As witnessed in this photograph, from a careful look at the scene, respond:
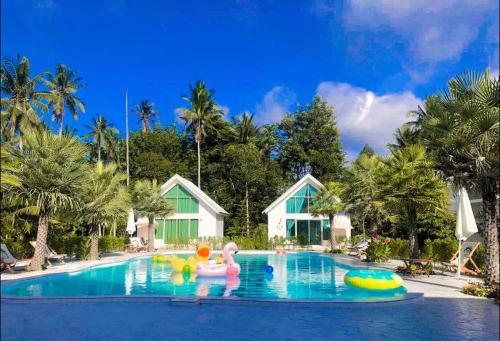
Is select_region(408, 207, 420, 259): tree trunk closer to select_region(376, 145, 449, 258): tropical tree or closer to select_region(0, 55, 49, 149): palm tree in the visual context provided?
select_region(376, 145, 449, 258): tropical tree

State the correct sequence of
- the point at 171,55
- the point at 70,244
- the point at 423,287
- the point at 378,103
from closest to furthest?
the point at 378,103, the point at 171,55, the point at 423,287, the point at 70,244

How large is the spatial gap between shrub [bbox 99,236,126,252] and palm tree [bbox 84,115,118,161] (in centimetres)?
1761

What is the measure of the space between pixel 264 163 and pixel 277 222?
10.5m

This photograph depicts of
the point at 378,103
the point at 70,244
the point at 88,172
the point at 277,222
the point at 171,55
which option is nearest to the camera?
the point at 378,103

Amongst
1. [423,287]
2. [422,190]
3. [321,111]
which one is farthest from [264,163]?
[423,287]

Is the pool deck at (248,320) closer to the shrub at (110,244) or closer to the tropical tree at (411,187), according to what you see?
the tropical tree at (411,187)

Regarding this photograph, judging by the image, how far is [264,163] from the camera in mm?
42781

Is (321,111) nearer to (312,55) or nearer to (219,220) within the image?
(219,220)

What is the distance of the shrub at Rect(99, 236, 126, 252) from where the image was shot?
78.8ft

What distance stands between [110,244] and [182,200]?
9.92 metres

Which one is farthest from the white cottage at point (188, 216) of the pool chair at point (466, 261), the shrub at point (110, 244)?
the pool chair at point (466, 261)

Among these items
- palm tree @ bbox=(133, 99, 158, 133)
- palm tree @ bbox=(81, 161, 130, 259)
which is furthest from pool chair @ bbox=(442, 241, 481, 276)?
palm tree @ bbox=(133, 99, 158, 133)

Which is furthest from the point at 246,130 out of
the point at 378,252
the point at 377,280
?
the point at 377,280

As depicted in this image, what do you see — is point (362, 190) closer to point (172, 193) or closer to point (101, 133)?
point (172, 193)
